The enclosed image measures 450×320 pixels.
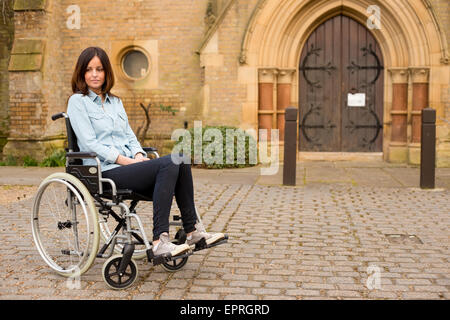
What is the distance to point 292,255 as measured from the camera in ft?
14.8

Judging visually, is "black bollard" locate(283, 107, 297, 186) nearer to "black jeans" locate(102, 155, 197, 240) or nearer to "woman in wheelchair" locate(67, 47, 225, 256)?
"woman in wheelchair" locate(67, 47, 225, 256)

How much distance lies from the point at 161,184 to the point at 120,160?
0.42 meters

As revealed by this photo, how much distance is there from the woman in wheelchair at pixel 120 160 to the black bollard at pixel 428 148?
5.02 m

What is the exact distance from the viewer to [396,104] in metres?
11.4

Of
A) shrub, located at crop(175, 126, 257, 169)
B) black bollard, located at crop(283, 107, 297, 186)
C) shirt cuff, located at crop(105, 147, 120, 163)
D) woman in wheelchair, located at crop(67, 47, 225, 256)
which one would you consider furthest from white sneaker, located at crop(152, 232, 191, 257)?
shrub, located at crop(175, 126, 257, 169)

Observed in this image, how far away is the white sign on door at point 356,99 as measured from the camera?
11.9 metres

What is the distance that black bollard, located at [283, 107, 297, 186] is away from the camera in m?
8.31

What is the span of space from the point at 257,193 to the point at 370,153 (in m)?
5.03

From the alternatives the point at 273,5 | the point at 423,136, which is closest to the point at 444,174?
the point at 423,136

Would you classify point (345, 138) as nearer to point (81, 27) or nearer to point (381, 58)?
point (381, 58)

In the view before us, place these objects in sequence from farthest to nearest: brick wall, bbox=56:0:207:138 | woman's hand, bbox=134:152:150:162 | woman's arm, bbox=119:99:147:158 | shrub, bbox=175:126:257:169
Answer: brick wall, bbox=56:0:207:138 < shrub, bbox=175:126:257:169 < woman's arm, bbox=119:99:147:158 < woman's hand, bbox=134:152:150:162

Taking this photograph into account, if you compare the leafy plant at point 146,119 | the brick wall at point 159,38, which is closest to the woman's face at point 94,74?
the leafy plant at point 146,119

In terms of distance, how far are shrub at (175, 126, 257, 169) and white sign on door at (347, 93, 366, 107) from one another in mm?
2467

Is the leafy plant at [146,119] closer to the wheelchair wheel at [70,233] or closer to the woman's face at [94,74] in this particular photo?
the wheelchair wheel at [70,233]
